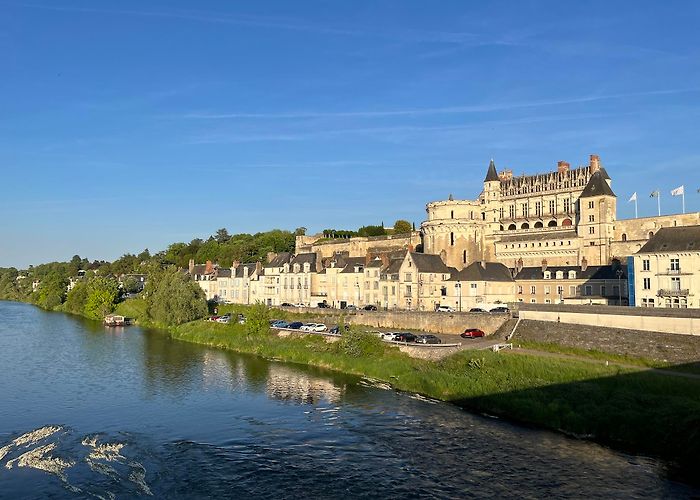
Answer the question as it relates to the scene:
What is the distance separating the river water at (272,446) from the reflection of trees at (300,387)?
10cm

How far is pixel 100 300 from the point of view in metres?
75.8

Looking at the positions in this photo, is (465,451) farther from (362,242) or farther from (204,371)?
(362,242)

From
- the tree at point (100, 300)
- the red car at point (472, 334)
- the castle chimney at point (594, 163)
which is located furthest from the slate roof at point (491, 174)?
the tree at point (100, 300)

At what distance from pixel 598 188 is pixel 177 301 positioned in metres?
42.3

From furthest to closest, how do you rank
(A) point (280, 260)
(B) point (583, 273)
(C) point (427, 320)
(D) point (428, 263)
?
1. (A) point (280, 260)
2. (D) point (428, 263)
3. (B) point (583, 273)
4. (C) point (427, 320)

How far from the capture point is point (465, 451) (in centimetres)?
2127

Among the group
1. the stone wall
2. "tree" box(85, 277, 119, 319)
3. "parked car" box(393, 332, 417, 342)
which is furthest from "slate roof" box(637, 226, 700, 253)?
"tree" box(85, 277, 119, 319)

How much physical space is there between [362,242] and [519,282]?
27047mm

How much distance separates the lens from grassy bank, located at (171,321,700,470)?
860 inches

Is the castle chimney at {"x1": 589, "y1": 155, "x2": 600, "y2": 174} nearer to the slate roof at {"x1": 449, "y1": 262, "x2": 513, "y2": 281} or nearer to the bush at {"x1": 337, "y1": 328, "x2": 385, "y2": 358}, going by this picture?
the slate roof at {"x1": 449, "y1": 262, "x2": 513, "y2": 281}

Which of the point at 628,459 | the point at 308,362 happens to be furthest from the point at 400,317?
the point at 628,459

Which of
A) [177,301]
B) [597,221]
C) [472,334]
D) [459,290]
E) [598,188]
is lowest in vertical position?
[472,334]

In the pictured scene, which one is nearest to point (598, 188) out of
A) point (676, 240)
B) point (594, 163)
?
point (594, 163)

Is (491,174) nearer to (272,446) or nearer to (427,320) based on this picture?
(427,320)
